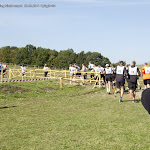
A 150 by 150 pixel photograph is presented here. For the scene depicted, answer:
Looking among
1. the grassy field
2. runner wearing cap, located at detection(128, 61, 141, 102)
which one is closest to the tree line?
runner wearing cap, located at detection(128, 61, 141, 102)

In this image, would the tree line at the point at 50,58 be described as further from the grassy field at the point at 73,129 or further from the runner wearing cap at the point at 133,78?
the grassy field at the point at 73,129

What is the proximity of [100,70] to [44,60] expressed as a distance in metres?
83.9

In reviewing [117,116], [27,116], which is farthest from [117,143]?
[27,116]

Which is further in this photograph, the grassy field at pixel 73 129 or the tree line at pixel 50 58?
the tree line at pixel 50 58

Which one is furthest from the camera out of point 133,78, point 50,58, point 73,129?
point 50,58

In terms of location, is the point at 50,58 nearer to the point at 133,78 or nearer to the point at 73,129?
the point at 133,78

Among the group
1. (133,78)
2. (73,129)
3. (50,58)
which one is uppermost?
(50,58)

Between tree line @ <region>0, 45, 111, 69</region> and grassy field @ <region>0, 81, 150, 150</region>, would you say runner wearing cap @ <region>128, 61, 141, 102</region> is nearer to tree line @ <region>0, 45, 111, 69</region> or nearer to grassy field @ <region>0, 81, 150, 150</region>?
grassy field @ <region>0, 81, 150, 150</region>

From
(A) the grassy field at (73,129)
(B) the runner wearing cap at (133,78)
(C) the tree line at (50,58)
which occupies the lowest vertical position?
(A) the grassy field at (73,129)

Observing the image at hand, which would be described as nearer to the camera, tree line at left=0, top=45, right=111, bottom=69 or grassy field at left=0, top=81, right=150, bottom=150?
grassy field at left=0, top=81, right=150, bottom=150

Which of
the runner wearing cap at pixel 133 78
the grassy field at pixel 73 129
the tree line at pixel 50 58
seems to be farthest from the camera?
the tree line at pixel 50 58

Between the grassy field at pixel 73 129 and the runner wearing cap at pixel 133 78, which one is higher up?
the runner wearing cap at pixel 133 78

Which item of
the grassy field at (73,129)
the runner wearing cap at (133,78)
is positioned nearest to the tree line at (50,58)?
the runner wearing cap at (133,78)

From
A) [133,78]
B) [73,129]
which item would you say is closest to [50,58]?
[133,78]
